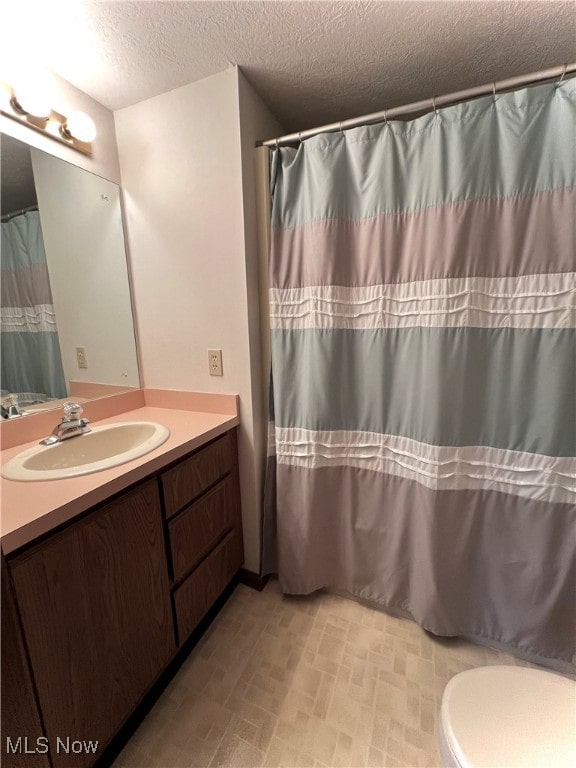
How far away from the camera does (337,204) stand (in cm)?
116

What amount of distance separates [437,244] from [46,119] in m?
1.47

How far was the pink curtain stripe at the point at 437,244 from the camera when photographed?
0.94 m

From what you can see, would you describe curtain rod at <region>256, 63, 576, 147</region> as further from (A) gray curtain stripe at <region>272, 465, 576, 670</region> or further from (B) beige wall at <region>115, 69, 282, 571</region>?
(A) gray curtain stripe at <region>272, 465, 576, 670</region>

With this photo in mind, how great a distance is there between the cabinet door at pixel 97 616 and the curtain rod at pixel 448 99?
4.56 feet

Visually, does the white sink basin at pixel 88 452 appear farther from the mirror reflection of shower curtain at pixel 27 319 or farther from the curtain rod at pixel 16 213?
the curtain rod at pixel 16 213

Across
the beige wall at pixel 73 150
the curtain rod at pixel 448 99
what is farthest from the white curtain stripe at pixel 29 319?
the curtain rod at pixel 448 99

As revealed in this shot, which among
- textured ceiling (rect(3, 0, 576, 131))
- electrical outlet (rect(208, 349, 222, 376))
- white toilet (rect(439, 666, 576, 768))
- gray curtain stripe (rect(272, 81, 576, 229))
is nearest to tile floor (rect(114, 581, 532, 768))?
white toilet (rect(439, 666, 576, 768))

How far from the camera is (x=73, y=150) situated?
4.05 feet

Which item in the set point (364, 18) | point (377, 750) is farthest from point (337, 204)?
point (377, 750)

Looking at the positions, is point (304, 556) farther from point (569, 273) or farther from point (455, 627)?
point (569, 273)

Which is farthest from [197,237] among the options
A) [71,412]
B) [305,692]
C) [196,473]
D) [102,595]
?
[305,692]

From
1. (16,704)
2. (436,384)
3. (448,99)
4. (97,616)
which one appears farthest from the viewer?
(436,384)

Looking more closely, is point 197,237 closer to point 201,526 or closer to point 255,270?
point 255,270

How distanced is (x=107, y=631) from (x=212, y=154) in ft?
5.42
